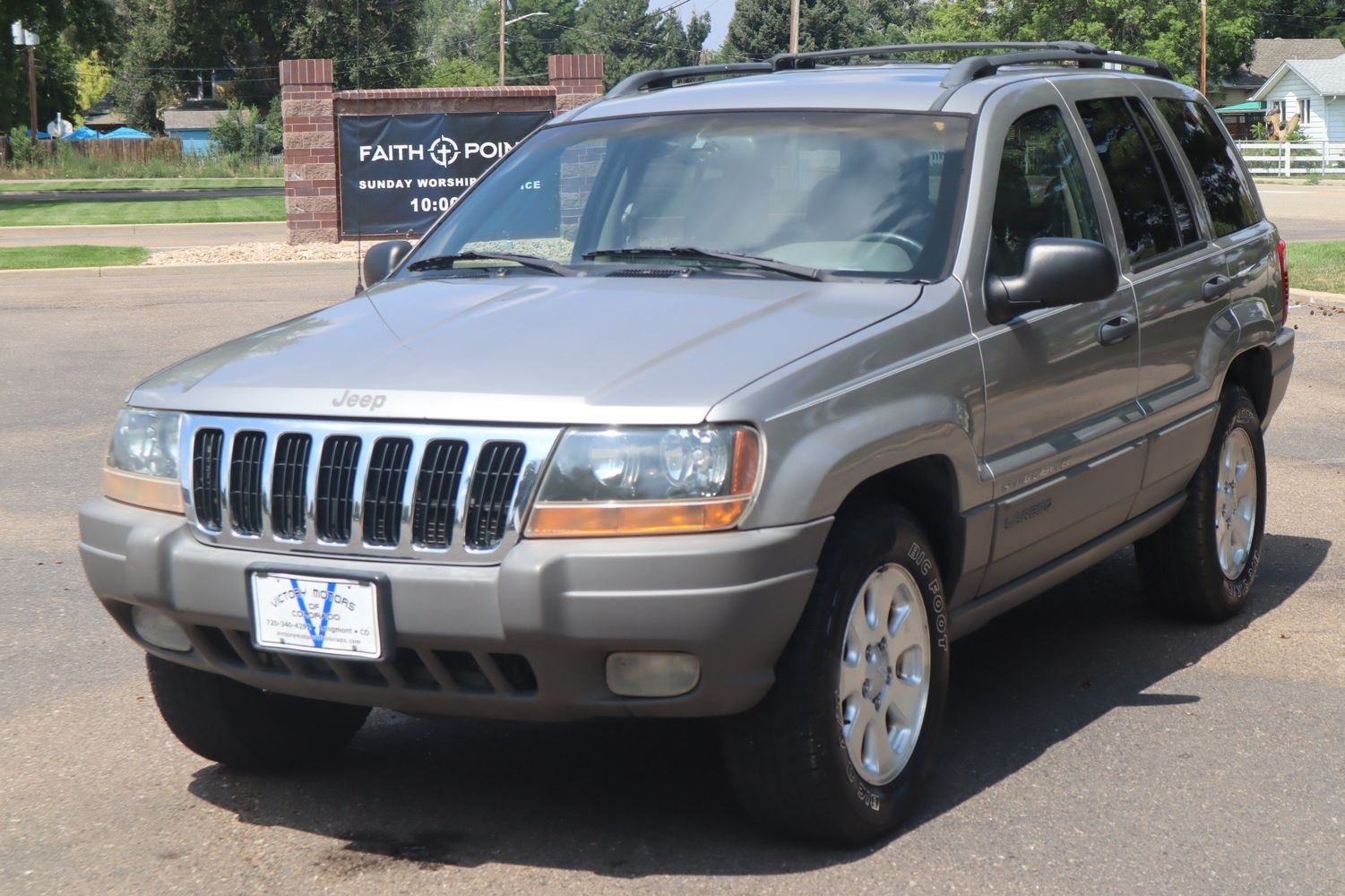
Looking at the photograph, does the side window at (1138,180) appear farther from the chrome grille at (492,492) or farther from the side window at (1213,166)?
the chrome grille at (492,492)

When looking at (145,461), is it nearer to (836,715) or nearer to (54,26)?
(836,715)

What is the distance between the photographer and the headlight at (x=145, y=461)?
4012mm

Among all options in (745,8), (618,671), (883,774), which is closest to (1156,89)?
(883,774)

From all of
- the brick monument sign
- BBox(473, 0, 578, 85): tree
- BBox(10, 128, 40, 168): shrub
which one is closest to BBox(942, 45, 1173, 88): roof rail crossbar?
the brick monument sign

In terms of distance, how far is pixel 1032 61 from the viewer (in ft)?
18.6

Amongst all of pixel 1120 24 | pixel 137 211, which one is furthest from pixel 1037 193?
pixel 1120 24

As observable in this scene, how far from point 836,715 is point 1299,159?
52.3 m

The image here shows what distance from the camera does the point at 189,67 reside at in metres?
84.6

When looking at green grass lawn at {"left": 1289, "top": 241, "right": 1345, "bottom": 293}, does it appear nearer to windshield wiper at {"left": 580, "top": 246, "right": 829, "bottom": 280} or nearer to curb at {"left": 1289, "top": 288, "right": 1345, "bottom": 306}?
curb at {"left": 1289, "top": 288, "right": 1345, "bottom": 306}

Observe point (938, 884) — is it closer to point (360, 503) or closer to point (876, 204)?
point (360, 503)

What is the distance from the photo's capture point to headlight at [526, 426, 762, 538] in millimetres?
3545

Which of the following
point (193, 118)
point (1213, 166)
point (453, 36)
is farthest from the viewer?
point (453, 36)

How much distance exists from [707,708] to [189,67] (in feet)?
285

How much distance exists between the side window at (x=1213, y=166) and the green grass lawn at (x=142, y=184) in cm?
4763
